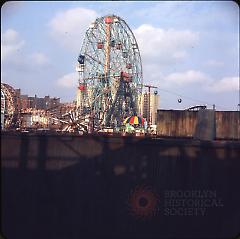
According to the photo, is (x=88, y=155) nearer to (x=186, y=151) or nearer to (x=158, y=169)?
(x=158, y=169)

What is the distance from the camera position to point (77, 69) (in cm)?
5847

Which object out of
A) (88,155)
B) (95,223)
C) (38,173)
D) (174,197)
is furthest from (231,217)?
(38,173)
